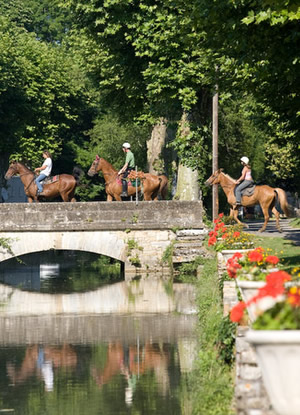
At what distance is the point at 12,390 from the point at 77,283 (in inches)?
640

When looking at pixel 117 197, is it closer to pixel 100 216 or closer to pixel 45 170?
pixel 100 216

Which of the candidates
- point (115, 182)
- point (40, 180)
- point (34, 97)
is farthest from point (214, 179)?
point (34, 97)

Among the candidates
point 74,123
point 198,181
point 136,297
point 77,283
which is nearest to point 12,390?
point 136,297

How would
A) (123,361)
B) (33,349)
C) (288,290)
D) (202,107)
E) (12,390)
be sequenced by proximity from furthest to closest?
1. (202,107)
2. (33,349)
3. (123,361)
4. (12,390)
5. (288,290)

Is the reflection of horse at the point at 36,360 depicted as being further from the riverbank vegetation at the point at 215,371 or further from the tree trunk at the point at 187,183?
the tree trunk at the point at 187,183

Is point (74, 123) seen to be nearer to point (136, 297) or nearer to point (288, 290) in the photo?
point (136, 297)

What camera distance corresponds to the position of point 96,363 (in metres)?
15.7

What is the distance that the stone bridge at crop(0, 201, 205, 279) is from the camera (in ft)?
102

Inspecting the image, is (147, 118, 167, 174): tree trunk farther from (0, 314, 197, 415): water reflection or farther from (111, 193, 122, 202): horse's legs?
(0, 314, 197, 415): water reflection

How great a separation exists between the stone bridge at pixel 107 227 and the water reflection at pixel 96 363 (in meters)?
9.36

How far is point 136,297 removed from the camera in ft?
81.8

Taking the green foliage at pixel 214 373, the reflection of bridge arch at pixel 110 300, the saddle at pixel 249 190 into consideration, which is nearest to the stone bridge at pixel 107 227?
the reflection of bridge arch at pixel 110 300

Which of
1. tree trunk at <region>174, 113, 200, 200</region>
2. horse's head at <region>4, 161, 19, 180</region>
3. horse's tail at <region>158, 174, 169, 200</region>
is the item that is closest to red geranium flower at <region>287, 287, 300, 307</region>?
horse's tail at <region>158, 174, 169, 200</region>

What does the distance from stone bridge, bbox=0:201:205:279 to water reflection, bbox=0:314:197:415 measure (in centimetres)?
936
